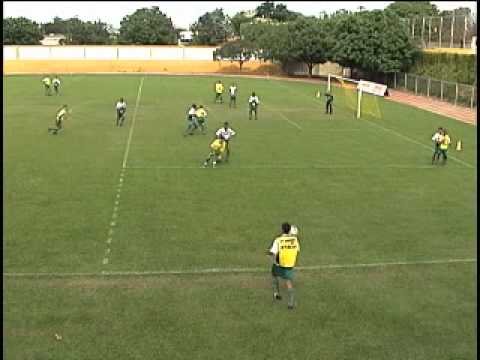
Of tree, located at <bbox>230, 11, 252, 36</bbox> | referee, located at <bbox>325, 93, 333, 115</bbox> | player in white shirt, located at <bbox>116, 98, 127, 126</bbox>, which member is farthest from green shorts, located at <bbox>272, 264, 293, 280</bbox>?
tree, located at <bbox>230, 11, 252, 36</bbox>

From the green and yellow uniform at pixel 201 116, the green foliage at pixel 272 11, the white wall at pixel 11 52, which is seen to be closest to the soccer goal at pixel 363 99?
the green and yellow uniform at pixel 201 116

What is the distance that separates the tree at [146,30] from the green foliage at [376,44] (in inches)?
1953

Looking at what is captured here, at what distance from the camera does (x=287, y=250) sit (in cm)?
1149

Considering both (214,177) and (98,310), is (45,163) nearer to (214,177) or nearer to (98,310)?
(214,177)

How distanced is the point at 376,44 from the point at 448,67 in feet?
31.2

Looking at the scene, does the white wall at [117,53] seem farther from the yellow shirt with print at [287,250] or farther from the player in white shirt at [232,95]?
the yellow shirt with print at [287,250]

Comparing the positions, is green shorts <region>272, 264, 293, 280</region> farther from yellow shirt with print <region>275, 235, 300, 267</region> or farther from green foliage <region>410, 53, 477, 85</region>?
green foliage <region>410, 53, 477, 85</region>

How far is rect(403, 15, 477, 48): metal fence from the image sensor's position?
58656 mm

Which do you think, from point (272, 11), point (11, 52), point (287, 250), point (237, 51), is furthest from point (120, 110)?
point (272, 11)

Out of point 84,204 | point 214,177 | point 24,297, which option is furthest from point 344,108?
point 24,297

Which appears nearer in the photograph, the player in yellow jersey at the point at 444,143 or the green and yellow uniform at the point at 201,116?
the player in yellow jersey at the point at 444,143

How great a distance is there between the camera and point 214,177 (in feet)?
74.1

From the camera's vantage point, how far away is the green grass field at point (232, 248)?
Result: 10.6 meters

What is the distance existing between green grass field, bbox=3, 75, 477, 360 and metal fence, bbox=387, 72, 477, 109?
1832 cm
